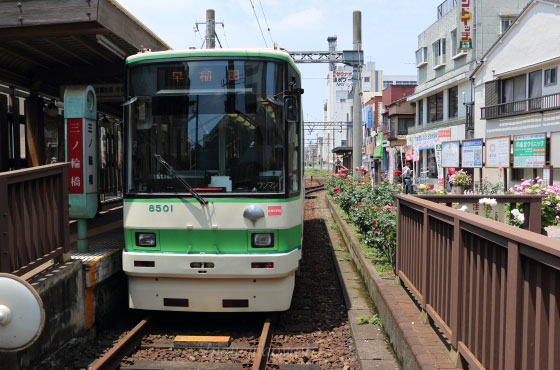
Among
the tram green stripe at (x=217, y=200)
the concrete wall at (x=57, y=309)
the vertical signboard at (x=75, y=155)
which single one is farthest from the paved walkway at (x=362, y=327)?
the vertical signboard at (x=75, y=155)

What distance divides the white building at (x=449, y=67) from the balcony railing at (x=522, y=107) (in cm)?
255

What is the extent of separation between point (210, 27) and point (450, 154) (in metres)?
12.4

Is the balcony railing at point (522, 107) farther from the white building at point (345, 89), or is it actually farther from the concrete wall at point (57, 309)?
the white building at point (345, 89)

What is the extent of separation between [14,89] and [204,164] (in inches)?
211

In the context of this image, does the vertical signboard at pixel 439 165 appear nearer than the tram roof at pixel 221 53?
No

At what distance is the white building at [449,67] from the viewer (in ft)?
84.4

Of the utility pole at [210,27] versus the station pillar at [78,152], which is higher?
the utility pole at [210,27]

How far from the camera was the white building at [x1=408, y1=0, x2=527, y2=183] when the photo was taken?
25.7 m

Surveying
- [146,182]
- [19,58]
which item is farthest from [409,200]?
[19,58]

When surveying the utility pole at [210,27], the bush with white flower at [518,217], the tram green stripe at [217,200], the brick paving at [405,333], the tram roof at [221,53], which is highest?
the utility pole at [210,27]

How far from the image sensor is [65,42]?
24.0ft

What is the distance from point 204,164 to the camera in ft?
18.4

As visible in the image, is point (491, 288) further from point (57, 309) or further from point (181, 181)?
point (57, 309)

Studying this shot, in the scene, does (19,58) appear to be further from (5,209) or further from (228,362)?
(228,362)
